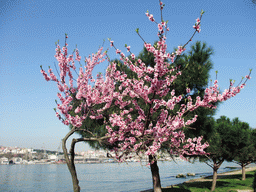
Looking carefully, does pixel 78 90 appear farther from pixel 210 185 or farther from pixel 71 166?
pixel 210 185

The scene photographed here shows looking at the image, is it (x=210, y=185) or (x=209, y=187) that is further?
(x=210, y=185)

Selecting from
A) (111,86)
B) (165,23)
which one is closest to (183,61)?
(111,86)

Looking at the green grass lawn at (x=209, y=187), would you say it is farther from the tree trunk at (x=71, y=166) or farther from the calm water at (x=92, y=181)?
the tree trunk at (x=71, y=166)

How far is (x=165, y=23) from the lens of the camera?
6.09 m

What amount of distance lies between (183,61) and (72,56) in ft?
26.8

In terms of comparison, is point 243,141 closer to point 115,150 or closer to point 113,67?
point 115,150

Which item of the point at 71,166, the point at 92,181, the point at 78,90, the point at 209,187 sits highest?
the point at 78,90

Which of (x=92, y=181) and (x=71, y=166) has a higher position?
(x=71, y=166)

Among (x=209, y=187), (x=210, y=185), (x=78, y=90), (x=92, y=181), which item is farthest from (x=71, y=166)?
(x=92, y=181)

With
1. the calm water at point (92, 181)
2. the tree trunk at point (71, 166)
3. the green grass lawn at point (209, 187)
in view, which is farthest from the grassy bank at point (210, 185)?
the tree trunk at point (71, 166)

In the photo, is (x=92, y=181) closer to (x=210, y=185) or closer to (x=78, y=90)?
(x=210, y=185)

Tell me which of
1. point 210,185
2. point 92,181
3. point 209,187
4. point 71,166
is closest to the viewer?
point 71,166

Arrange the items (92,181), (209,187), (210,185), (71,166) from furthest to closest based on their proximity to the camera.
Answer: (92,181) < (210,185) < (209,187) < (71,166)

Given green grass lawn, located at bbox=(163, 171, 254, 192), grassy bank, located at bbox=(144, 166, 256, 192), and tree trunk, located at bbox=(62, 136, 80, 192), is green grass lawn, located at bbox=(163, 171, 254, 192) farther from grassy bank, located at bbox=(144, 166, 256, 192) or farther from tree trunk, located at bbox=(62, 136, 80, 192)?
tree trunk, located at bbox=(62, 136, 80, 192)
